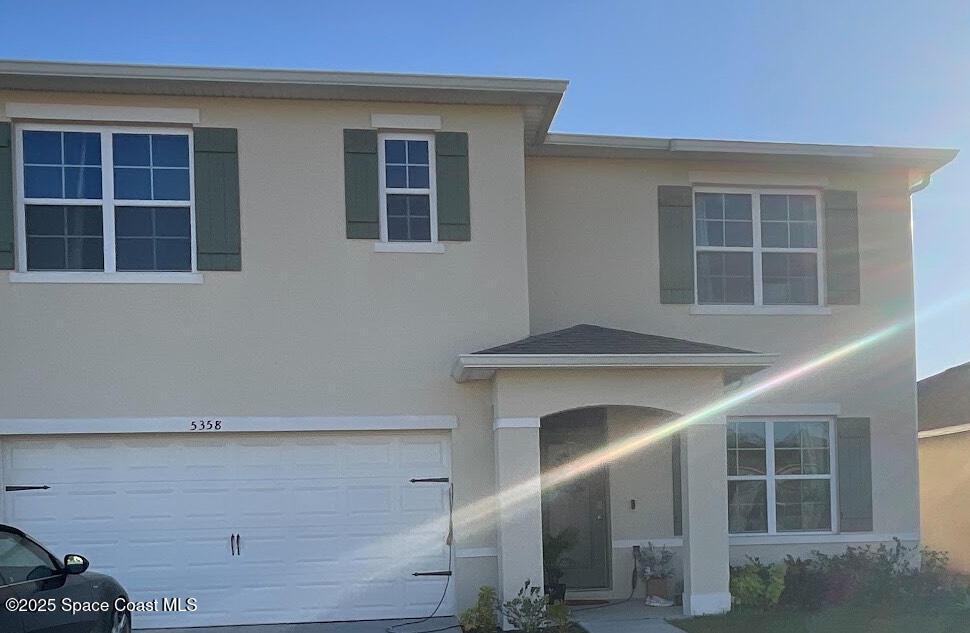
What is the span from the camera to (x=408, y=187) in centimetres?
984

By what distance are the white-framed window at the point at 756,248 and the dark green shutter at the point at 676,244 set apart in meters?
0.23

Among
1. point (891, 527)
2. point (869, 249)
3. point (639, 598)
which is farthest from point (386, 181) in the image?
point (891, 527)

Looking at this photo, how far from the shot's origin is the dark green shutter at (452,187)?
32.0 feet

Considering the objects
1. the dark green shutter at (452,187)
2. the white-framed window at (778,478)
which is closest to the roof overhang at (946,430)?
the white-framed window at (778,478)

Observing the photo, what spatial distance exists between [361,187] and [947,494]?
11.6 m

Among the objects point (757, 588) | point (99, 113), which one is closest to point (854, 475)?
point (757, 588)

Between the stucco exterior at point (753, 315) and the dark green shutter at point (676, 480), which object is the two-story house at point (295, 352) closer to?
the dark green shutter at point (676, 480)

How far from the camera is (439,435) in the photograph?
9.75 metres

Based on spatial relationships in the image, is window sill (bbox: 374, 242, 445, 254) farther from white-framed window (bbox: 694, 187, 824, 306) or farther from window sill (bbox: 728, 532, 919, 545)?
window sill (bbox: 728, 532, 919, 545)

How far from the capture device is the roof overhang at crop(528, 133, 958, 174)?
10781 mm

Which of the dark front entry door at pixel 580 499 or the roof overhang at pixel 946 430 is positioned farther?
the roof overhang at pixel 946 430

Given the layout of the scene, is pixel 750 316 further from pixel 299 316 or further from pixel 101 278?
pixel 101 278

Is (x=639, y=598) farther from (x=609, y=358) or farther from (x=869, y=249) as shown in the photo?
(x=869, y=249)

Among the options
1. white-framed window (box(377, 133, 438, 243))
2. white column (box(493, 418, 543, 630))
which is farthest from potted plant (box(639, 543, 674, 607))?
white-framed window (box(377, 133, 438, 243))
